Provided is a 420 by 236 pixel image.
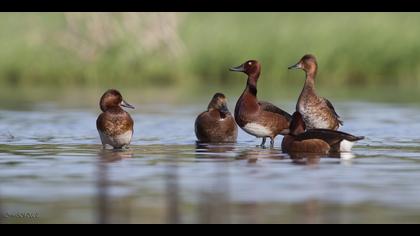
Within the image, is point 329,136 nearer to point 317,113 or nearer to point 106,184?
point 317,113

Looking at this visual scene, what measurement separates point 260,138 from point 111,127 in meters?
2.99

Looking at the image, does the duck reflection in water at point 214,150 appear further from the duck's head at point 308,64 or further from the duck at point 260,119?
the duck's head at point 308,64

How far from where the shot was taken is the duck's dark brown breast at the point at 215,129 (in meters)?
14.5

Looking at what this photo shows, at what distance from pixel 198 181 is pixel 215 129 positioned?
14.2 feet

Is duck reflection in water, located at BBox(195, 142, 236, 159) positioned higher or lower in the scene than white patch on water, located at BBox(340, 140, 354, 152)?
lower

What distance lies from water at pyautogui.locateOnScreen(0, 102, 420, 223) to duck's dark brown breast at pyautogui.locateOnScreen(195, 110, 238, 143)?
0.16 metres

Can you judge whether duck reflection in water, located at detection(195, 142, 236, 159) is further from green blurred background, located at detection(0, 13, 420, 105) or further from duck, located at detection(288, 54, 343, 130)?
green blurred background, located at detection(0, 13, 420, 105)

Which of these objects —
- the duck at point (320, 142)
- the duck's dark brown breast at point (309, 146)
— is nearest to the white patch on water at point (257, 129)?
the duck at point (320, 142)

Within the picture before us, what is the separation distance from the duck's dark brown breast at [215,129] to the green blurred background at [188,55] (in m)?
11.5

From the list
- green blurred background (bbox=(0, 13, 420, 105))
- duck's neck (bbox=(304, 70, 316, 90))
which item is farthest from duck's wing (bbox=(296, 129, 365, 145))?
green blurred background (bbox=(0, 13, 420, 105))

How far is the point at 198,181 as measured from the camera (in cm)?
1018

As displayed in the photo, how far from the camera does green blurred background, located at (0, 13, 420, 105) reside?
26984mm
